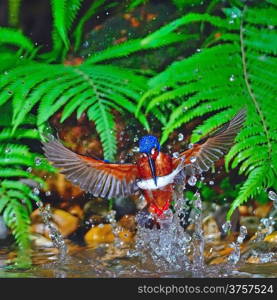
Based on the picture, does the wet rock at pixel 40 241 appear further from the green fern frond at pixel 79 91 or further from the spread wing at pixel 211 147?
the spread wing at pixel 211 147

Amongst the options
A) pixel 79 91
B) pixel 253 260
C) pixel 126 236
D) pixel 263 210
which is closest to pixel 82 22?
pixel 79 91

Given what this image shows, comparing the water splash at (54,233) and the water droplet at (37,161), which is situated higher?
the water droplet at (37,161)

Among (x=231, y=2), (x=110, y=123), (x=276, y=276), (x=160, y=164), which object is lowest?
(x=276, y=276)

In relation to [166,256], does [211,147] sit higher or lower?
higher

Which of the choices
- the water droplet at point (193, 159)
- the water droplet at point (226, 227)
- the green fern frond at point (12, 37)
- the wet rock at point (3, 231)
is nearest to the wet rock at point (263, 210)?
the water droplet at point (226, 227)

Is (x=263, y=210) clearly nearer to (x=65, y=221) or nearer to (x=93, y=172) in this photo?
(x=65, y=221)

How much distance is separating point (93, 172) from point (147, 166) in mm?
253

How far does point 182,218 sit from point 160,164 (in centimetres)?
94

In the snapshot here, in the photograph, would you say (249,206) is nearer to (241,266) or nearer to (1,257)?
(241,266)

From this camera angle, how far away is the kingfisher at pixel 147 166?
2232 millimetres

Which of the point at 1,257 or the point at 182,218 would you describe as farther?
the point at 182,218

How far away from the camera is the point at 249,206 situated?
10.6ft

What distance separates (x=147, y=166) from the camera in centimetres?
221
